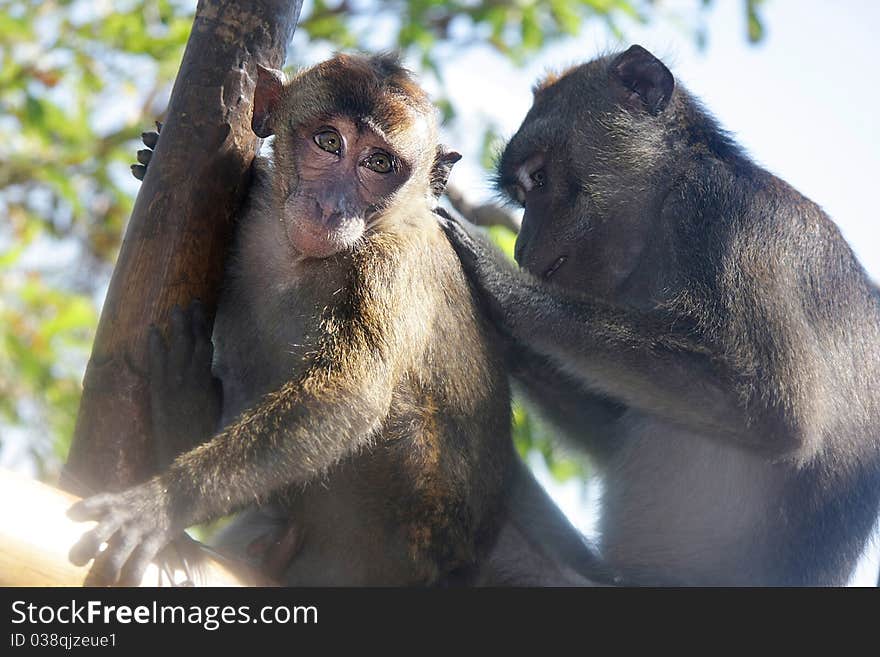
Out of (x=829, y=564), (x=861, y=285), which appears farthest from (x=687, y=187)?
(x=829, y=564)

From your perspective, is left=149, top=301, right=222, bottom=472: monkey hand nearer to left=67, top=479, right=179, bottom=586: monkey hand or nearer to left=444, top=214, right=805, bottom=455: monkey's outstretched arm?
left=67, top=479, right=179, bottom=586: monkey hand

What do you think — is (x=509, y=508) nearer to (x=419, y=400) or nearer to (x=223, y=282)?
(x=419, y=400)

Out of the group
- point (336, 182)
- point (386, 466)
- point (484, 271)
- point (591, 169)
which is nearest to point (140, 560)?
point (386, 466)

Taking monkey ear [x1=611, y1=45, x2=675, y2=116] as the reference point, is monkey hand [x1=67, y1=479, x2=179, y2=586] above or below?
below

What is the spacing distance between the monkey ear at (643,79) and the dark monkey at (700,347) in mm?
199

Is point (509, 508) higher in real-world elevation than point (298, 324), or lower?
lower

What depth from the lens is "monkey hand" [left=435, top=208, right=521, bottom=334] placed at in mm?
5391

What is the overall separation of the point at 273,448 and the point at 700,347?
2247mm

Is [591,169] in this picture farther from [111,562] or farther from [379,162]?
[111,562]

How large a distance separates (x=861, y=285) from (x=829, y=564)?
5.12ft

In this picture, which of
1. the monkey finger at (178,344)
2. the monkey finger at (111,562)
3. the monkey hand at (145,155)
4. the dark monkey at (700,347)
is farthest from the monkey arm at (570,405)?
the monkey finger at (111,562)

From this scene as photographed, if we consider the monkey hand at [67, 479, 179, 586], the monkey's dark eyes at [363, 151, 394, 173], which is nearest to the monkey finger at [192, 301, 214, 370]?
the monkey hand at [67, 479, 179, 586]

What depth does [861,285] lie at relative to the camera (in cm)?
593

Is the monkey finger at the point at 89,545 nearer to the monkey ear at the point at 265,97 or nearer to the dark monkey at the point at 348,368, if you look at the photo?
the dark monkey at the point at 348,368
